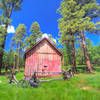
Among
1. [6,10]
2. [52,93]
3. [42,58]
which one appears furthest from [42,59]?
[6,10]

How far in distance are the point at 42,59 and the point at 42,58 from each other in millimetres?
177

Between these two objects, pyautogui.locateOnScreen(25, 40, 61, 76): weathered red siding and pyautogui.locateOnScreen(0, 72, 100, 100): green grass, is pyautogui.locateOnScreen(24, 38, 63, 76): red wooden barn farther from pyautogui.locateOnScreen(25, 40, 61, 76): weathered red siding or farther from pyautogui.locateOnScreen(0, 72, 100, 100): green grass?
pyautogui.locateOnScreen(0, 72, 100, 100): green grass

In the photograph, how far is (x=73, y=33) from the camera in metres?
15.4

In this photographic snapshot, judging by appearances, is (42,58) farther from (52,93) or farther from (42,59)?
(52,93)

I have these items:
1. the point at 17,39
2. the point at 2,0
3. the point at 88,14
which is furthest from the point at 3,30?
the point at 88,14

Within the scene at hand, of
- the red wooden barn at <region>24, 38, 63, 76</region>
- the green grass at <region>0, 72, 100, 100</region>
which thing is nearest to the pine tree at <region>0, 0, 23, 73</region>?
the red wooden barn at <region>24, 38, 63, 76</region>

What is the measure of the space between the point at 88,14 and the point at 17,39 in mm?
22687

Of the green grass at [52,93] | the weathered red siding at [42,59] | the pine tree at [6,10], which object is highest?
the pine tree at [6,10]

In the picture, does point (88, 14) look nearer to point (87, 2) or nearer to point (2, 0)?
point (87, 2)

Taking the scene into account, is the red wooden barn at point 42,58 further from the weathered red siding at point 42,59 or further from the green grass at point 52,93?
the green grass at point 52,93

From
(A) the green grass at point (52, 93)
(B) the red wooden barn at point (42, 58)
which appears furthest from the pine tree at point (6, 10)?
(A) the green grass at point (52, 93)

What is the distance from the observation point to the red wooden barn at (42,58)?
1290cm

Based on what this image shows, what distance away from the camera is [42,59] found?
13266 mm

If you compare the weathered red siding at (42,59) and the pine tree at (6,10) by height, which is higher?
the pine tree at (6,10)
